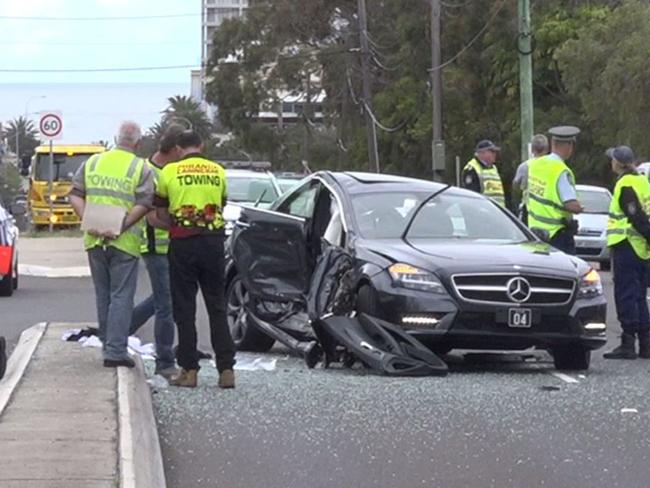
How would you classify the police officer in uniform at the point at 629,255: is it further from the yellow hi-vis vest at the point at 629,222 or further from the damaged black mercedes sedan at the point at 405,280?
the damaged black mercedes sedan at the point at 405,280

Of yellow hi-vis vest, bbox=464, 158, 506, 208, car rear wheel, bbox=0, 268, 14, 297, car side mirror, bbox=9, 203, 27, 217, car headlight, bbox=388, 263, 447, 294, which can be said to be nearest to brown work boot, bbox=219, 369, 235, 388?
car headlight, bbox=388, 263, 447, 294

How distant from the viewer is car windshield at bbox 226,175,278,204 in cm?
2424

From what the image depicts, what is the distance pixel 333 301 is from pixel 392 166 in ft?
144

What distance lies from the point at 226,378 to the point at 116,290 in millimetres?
1018

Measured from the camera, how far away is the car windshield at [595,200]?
92.7 feet

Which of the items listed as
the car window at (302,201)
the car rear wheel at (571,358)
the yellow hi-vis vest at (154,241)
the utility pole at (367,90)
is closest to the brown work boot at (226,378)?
the yellow hi-vis vest at (154,241)

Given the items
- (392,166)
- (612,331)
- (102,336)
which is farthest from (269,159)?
(102,336)

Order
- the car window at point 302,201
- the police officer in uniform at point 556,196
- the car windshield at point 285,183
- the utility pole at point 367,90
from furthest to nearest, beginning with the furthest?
the utility pole at point 367,90
the car windshield at point 285,183
the police officer in uniform at point 556,196
the car window at point 302,201

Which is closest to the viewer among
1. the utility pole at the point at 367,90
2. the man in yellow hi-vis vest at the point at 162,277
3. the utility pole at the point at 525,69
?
the man in yellow hi-vis vest at the point at 162,277

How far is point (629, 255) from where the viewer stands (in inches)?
488

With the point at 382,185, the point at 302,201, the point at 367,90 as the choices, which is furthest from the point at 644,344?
the point at 367,90

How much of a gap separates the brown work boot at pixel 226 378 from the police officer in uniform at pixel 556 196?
161 inches

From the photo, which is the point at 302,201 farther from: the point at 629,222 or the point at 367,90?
the point at 367,90

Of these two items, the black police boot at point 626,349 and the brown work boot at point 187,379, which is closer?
the brown work boot at point 187,379
